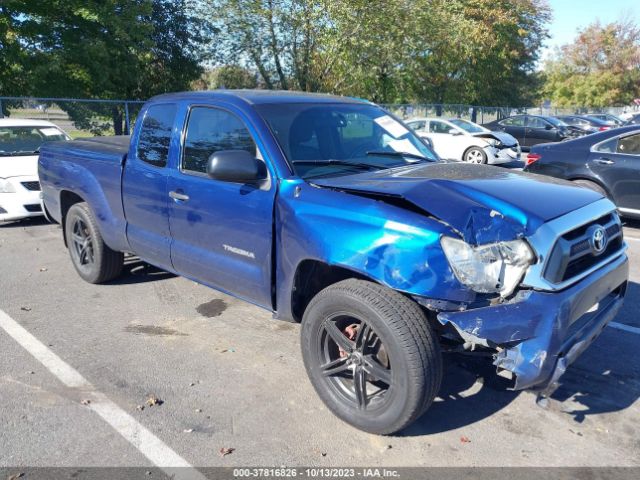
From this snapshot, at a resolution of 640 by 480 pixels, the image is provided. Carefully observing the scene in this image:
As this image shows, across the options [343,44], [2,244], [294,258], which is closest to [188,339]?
[294,258]

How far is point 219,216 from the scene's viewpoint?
390 centimetres

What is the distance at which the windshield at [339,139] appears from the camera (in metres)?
3.78

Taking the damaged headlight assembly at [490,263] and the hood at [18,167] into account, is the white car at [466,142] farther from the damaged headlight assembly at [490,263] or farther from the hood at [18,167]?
the damaged headlight assembly at [490,263]

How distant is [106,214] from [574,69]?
70.1 meters

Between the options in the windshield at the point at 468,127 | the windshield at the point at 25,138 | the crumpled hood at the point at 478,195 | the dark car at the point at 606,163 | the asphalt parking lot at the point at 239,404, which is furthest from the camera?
the windshield at the point at 468,127

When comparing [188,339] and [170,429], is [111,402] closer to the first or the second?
Result: [170,429]

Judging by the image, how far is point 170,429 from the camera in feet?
10.7

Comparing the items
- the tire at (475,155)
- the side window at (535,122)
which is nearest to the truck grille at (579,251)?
the tire at (475,155)

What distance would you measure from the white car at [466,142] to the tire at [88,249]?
11963 mm

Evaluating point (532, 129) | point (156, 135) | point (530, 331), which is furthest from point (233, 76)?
point (530, 331)

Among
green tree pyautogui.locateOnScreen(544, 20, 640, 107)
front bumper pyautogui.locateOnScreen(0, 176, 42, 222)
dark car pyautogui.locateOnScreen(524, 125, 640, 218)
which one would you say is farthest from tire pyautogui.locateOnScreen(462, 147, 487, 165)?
green tree pyautogui.locateOnScreen(544, 20, 640, 107)

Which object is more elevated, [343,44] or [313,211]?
[343,44]

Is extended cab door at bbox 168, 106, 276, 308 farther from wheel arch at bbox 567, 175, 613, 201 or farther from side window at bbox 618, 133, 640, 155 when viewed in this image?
side window at bbox 618, 133, 640, 155

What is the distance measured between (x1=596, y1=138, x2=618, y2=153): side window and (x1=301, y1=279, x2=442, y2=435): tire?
22.2ft
